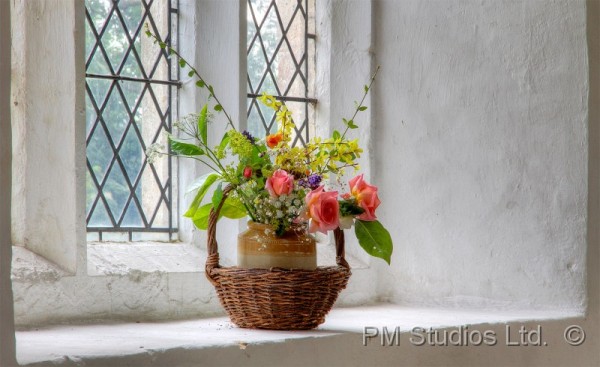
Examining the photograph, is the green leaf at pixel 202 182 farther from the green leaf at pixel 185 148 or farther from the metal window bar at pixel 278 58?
the metal window bar at pixel 278 58

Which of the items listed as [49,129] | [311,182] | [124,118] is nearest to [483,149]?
[311,182]

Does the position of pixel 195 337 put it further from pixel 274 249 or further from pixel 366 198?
pixel 366 198

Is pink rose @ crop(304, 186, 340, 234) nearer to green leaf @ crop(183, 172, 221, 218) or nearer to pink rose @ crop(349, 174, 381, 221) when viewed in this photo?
pink rose @ crop(349, 174, 381, 221)

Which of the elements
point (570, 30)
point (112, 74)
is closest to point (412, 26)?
point (570, 30)

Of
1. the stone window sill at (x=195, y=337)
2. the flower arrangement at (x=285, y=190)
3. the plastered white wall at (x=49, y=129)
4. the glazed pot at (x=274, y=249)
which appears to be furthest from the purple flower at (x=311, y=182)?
the plastered white wall at (x=49, y=129)

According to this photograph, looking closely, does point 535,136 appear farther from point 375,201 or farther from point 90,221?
point 90,221

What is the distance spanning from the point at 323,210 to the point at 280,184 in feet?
0.41

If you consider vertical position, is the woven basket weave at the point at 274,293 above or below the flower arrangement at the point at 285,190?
below

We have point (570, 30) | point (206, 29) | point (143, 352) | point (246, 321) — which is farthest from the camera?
point (206, 29)

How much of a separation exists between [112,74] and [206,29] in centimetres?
34

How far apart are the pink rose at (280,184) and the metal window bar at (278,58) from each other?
808 mm

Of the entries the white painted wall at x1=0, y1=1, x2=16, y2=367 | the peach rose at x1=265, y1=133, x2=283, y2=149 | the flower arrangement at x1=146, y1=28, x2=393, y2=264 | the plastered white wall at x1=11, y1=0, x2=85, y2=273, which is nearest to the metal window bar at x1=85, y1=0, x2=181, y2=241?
the plastered white wall at x1=11, y1=0, x2=85, y2=273

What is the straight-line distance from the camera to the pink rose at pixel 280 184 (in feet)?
7.61

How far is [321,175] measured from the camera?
2488mm
